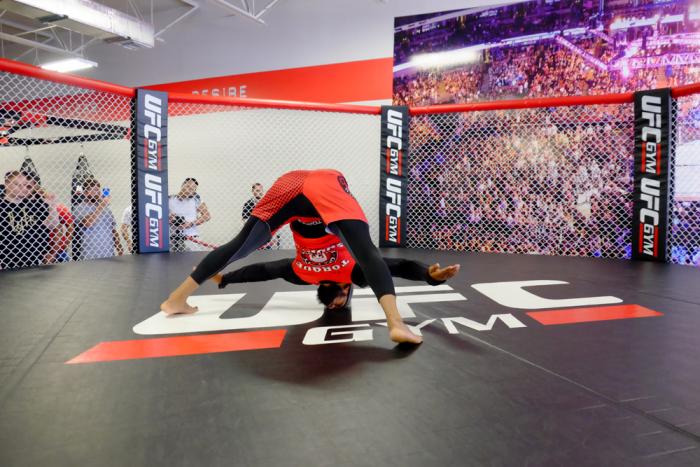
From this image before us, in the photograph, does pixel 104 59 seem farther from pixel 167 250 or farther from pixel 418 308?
pixel 418 308

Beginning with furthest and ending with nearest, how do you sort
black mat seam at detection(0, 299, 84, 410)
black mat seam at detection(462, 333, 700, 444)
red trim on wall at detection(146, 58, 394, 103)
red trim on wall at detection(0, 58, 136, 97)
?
red trim on wall at detection(146, 58, 394, 103)
red trim on wall at detection(0, 58, 136, 97)
black mat seam at detection(0, 299, 84, 410)
black mat seam at detection(462, 333, 700, 444)

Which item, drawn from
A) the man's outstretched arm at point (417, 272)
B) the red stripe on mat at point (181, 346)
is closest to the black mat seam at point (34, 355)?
the red stripe on mat at point (181, 346)

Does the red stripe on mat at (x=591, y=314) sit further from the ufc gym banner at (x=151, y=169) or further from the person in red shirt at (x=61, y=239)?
the person in red shirt at (x=61, y=239)

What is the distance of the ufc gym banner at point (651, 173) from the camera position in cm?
320

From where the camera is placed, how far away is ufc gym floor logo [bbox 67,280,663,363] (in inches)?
53.9

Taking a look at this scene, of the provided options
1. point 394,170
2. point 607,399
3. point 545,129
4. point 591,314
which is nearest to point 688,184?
point 545,129

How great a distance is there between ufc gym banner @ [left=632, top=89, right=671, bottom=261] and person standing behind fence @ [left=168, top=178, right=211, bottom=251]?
3591 millimetres

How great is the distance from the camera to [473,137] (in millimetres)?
4621

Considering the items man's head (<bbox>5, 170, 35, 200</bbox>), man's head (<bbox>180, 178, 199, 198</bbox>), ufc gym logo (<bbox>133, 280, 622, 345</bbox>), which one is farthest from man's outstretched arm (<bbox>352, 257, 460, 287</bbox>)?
man's head (<bbox>180, 178, 199, 198</bbox>)

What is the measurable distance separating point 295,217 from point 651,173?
2.93 metres

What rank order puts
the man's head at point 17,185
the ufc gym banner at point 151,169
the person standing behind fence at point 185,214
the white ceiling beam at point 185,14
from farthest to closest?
the white ceiling beam at point 185,14, the person standing behind fence at point 185,214, the ufc gym banner at point 151,169, the man's head at point 17,185

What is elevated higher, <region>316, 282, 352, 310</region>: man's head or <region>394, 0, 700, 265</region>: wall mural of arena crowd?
<region>394, 0, 700, 265</region>: wall mural of arena crowd

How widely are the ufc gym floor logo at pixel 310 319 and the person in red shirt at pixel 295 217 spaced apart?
0.19m

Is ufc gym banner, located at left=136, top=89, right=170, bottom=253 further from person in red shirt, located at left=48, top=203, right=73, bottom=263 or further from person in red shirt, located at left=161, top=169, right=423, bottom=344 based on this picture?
person in red shirt, located at left=161, top=169, right=423, bottom=344
